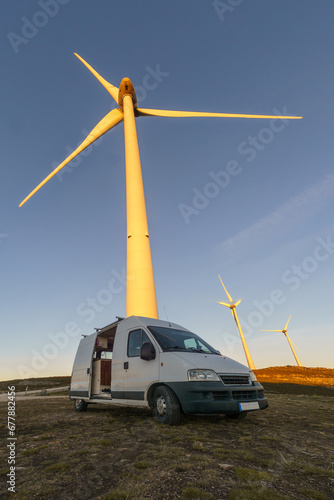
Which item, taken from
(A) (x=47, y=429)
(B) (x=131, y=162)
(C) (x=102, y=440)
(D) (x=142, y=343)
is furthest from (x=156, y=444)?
(B) (x=131, y=162)

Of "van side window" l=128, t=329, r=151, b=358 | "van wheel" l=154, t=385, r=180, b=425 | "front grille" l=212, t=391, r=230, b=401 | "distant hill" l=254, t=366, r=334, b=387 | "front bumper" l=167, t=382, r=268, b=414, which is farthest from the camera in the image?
"distant hill" l=254, t=366, r=334, b=387

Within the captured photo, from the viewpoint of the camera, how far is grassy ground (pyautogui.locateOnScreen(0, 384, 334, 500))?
2.32 metres

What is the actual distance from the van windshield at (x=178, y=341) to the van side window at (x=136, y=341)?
0.77ft

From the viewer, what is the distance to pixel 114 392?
6.26 meters

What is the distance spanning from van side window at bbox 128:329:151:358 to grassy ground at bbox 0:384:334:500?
4.70 ft

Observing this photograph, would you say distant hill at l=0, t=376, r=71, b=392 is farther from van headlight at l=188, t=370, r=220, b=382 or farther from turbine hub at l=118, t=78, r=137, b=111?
turbine hub at l=118, t=78, r=137, b=111

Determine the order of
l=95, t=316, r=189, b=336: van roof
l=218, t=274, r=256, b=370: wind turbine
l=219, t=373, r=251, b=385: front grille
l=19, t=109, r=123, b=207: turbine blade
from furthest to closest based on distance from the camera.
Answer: l=218, t=274, r=256, b=370: wind turbine
l=19, t=109, r=123, b=207: turbine blade
l=95, t=316, r=189, b=336: van roof
l=219, t=373, r=251, b=385: front grille

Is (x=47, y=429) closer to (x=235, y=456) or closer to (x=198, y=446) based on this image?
(x=198, y=446)

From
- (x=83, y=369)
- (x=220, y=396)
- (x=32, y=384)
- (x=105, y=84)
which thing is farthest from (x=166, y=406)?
(x=32, y=384)

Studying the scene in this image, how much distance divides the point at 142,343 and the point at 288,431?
3.19m

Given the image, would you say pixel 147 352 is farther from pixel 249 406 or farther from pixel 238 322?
pixel 238 322

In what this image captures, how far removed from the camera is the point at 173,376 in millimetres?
4773

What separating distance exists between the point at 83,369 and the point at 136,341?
3.26 meters

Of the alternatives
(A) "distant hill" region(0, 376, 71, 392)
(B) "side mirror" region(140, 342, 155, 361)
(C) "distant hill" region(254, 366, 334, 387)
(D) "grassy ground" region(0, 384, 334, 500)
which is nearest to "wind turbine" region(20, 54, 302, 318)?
(B) "side mirror" region(140, 342, 155, 361)
